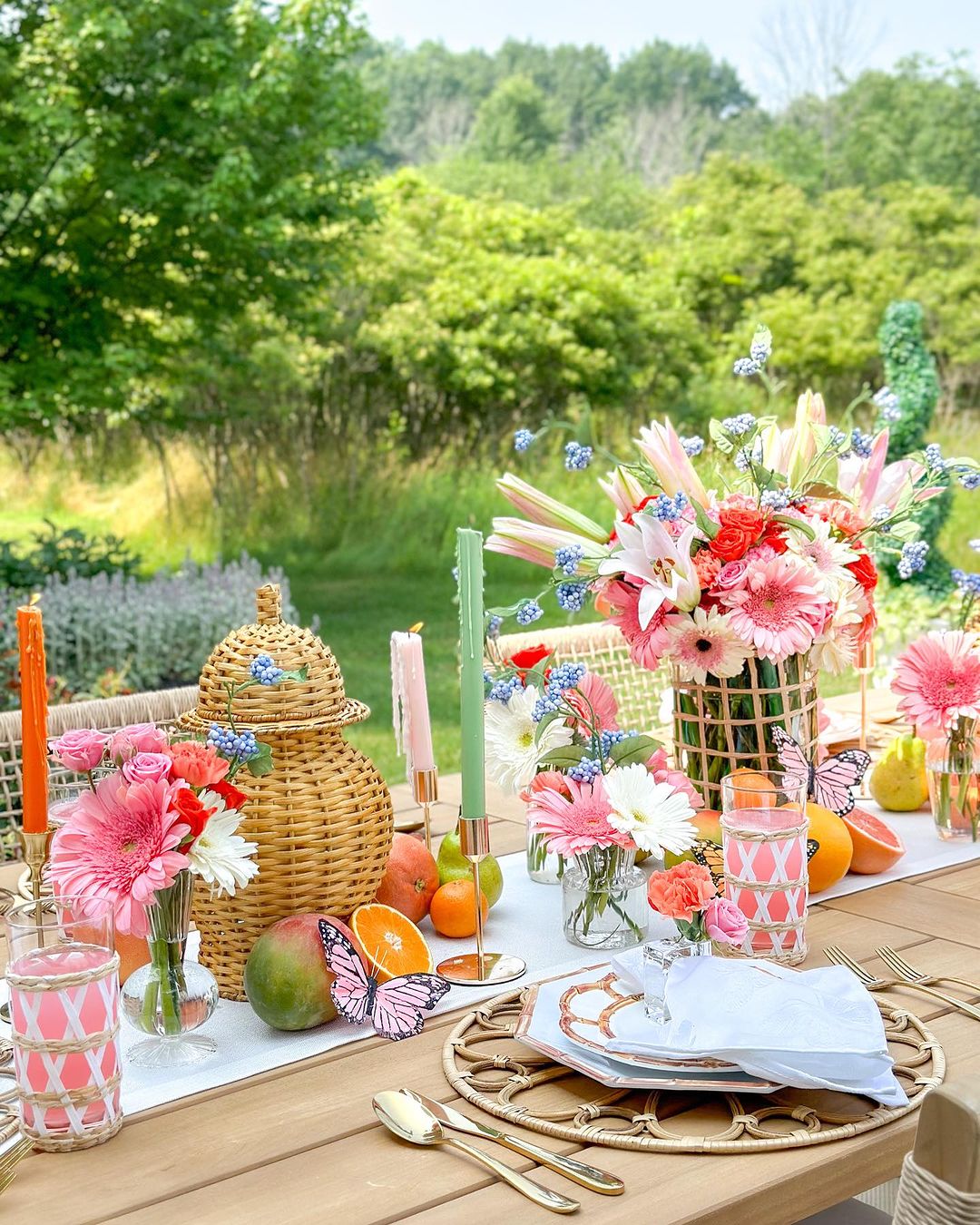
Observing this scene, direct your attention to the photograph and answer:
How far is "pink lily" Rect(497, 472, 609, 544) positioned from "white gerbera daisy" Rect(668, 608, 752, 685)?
0.53 ft

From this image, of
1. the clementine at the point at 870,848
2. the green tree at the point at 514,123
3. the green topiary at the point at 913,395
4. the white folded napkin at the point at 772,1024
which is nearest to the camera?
the white folded napkin at the point at 772,1024

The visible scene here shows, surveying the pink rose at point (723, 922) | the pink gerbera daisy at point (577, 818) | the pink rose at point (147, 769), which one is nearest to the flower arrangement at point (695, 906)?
the pink rose at point (723, 922)

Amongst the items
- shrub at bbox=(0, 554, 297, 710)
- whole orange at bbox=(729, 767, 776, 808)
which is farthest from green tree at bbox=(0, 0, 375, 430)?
whole orange at bbox=(729, 767, 776, 808)

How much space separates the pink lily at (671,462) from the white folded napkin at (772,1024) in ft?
1.83

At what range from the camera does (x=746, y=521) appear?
1.43 m

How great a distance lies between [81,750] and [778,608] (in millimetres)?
703

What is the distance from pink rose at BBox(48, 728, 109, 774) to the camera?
1.12 m

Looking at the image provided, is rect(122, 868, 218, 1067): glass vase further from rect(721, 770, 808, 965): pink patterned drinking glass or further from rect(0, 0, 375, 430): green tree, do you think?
rect(0, 0, 375, 430): green tree

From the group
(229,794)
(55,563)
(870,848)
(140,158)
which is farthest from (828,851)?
(140,158)

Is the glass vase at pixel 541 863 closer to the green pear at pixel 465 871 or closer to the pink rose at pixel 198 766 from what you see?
the green pear at pixel 465 871

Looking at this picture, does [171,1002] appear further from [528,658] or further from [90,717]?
[90,717]

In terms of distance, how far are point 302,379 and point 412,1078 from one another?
8.47m

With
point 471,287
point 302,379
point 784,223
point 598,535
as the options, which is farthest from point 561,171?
point 598,535

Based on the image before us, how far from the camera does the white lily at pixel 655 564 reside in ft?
4.62
